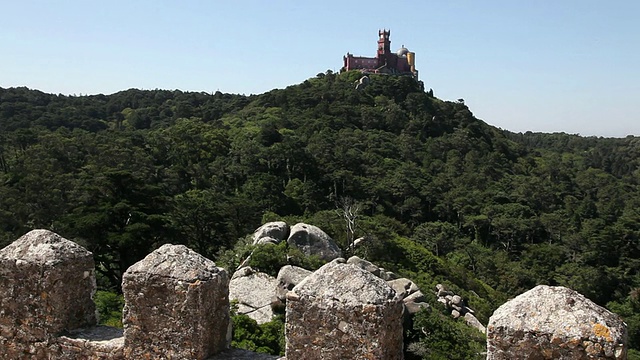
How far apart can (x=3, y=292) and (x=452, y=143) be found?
235ft

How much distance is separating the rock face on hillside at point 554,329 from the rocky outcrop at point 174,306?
2.12m

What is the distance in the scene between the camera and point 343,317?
3.58m

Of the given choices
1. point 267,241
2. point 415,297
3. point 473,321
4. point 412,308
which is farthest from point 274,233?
point 473,321

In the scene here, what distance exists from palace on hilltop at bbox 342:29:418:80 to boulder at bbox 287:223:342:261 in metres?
74.4

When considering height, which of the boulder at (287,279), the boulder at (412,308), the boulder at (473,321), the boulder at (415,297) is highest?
the boulder at (287,279)

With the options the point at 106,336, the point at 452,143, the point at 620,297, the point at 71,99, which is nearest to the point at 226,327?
the point at 106,336

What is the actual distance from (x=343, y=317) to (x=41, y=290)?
2.87 metres

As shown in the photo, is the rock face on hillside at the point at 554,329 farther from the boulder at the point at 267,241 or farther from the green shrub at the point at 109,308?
the boulder at the point at 267,241

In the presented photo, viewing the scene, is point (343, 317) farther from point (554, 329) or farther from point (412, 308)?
point (412, 308)

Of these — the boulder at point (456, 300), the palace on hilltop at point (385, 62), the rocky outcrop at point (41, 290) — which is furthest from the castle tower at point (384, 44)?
the rocky outcrop at point (41, 290)

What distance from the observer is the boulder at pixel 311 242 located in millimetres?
21891

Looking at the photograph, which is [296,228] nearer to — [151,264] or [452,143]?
[151,264]

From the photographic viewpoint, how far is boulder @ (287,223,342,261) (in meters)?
21.9

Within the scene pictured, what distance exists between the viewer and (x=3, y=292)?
15.8ft
